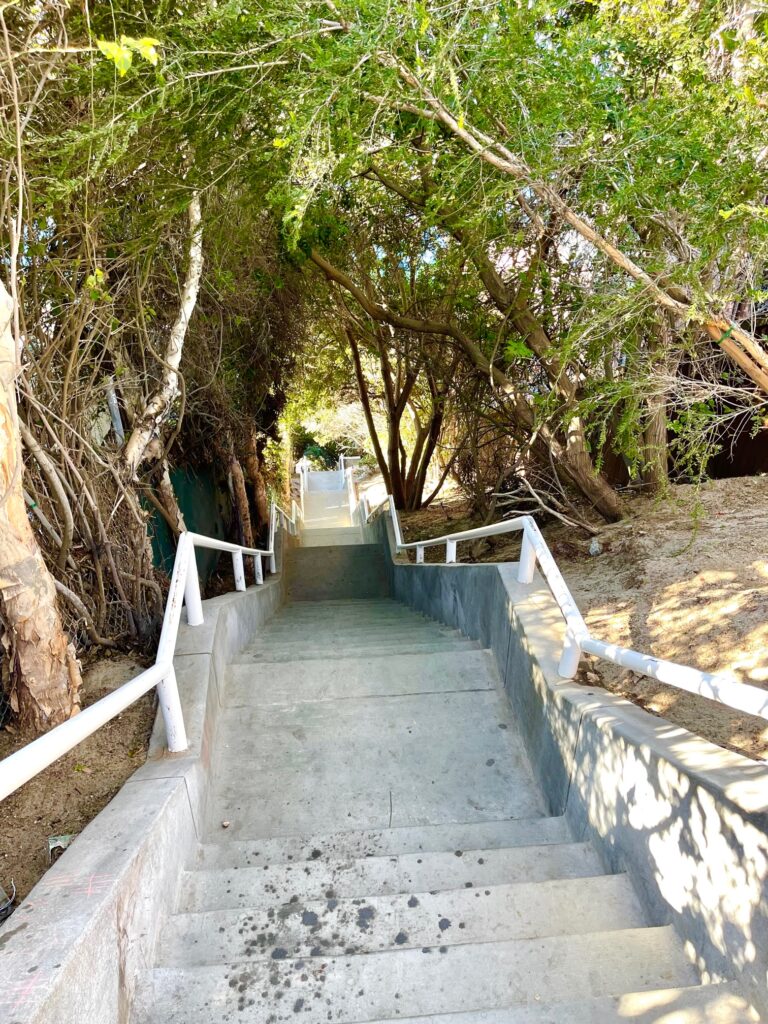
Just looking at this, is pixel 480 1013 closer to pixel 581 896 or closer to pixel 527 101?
pixel 581 896

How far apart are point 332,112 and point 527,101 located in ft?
3.18

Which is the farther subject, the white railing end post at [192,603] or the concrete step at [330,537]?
the concrete step at [330,537]

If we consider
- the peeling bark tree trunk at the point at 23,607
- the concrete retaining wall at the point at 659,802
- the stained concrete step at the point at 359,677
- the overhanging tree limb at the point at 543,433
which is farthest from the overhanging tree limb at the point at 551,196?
the stained concrete step at the point at 359,677

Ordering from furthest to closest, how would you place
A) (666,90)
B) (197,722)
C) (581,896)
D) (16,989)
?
(666,90), (197,722), (581,896), (16,989)

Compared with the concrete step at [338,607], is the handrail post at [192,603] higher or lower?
higher

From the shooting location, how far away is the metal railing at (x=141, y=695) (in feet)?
4.15

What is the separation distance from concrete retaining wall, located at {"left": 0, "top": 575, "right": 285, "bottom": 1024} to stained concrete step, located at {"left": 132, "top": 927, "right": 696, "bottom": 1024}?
0.17m

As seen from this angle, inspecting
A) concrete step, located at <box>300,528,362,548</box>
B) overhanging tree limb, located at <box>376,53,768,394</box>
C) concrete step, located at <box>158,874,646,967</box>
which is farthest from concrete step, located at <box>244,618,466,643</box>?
concrete step, located at <box>300,528,362,548</box>

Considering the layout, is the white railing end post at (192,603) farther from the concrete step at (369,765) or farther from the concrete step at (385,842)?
the concrete step at (385,842)

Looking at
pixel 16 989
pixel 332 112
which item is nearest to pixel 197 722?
pixel 16 989

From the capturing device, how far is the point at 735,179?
8.86 ft

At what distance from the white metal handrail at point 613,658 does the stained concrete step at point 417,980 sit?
73cm

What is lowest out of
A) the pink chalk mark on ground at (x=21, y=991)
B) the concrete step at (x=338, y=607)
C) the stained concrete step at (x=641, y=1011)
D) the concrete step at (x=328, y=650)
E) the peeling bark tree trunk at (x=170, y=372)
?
the concrete step at (x=338, y=607)

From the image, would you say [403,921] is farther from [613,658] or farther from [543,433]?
[543,433]
